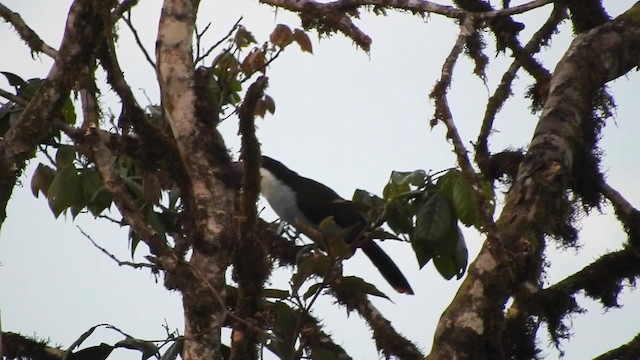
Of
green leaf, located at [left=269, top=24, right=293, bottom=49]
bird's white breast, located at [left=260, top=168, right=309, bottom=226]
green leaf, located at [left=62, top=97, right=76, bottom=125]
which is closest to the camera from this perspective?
green leaf, located at [left=62, top=97, right=76, bottom=125]

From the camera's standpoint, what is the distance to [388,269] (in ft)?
18.1

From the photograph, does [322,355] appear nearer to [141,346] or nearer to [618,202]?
[141,346]

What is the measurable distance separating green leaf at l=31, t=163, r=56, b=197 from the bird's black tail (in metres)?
2.23

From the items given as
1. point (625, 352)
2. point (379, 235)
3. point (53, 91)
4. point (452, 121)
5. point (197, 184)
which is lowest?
point (625, 352)

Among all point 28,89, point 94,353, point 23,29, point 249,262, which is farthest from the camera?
point 28,89

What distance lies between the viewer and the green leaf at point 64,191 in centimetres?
332

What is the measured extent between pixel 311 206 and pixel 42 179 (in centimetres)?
237

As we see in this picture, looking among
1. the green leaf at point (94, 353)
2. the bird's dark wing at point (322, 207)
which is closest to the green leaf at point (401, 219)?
the green leaf at point (94, 353)

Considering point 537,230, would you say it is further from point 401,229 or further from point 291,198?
point 291,198

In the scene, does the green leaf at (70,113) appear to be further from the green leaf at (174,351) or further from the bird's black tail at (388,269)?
the bird's black tail at (388,269)

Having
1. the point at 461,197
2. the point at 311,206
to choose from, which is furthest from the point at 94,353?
the point at 311,206

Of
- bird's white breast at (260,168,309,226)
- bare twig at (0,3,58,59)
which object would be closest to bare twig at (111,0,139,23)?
bare twig at (0,3,58,59)

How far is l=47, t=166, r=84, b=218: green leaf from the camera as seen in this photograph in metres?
3.32

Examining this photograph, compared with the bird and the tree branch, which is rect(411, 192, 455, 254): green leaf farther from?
the bird
